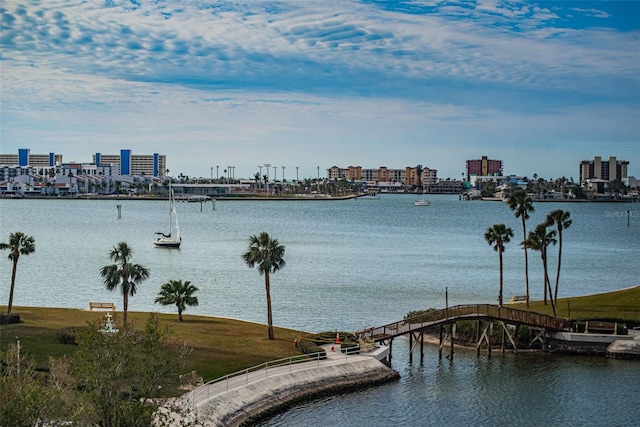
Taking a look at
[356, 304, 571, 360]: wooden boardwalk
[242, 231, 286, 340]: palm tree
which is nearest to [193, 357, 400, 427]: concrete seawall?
[356, 304, 571, 360]: wooden boardwalk

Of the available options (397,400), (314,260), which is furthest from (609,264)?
(397,400)

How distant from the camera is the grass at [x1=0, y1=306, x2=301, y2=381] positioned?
146 ft

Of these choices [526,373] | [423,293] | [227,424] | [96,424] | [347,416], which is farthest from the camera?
[423,293]

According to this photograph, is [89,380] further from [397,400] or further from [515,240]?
[515,240]

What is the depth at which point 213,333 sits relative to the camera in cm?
5259

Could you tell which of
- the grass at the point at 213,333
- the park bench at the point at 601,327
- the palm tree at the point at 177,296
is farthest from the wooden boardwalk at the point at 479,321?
the palm tree at the point at 177,296

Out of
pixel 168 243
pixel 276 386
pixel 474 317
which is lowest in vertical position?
pixel 276 386

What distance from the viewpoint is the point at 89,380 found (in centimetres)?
2755

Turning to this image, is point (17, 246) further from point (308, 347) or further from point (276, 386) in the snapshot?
point (276, 386)

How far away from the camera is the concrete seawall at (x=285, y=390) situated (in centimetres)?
3738

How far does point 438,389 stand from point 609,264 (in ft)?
261

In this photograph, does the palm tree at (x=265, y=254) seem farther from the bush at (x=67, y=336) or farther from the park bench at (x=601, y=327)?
the park bench at (x=601, y=327)

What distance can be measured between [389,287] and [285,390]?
47096 millimetres

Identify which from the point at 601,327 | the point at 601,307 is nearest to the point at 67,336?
the point at 601,327
